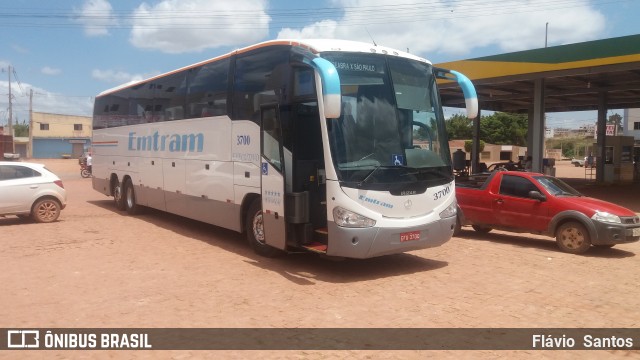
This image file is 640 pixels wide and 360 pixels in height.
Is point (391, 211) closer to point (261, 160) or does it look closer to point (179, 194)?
point (261, 160)

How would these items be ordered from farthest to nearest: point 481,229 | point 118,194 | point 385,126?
point 118,194
point 481,229
point 385,126

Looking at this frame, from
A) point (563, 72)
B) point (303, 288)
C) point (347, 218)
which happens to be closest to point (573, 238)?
point (347, 218)

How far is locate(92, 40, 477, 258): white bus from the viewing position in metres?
7.14

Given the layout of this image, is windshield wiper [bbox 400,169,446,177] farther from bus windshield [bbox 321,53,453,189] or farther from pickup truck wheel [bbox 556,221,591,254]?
pickup truck wheel [bbox 556,221,591,254]

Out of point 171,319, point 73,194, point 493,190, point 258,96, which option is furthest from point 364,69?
point 73,194

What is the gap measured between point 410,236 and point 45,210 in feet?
33.3

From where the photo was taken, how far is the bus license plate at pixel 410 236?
7457 mm

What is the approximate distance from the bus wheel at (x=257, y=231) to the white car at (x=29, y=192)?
6.88 meters

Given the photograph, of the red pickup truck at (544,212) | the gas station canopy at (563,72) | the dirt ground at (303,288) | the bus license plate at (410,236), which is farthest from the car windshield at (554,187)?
the gas station canopy at (563,72)

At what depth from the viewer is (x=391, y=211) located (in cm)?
A: 738

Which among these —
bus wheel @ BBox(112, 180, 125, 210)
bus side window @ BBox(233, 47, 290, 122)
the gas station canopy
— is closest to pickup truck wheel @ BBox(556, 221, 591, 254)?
bus side window @ BBox(233, 47, 290, 122)

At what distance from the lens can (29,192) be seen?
1279cm

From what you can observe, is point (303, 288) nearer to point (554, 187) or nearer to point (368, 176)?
point (368, 176)

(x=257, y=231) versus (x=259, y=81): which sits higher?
(x=259, y=81)
